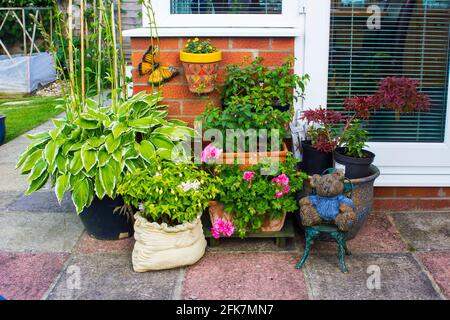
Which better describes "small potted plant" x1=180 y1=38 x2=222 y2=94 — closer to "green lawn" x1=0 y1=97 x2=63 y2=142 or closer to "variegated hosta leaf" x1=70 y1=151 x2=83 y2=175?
"variegated hosta leaf" x1=70 y1=151 x2=83 y2=175

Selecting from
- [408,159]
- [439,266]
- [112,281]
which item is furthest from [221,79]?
[439,266]

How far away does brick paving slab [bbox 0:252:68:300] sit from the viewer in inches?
121

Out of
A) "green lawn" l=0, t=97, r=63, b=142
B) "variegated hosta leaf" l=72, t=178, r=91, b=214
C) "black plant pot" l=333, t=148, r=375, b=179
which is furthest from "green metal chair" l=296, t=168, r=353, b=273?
"green lawn" l=0, t=97, r=63, b=142

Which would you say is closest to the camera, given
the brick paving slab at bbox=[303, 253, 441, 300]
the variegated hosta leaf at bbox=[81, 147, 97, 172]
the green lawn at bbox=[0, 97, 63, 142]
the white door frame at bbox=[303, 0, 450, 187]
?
the brick paving slab at bbox=[303, 253, 441, 300]

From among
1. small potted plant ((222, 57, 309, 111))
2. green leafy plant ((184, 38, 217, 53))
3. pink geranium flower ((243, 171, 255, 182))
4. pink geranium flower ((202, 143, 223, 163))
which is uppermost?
green leafy plant ((184, 38, 217, 53))

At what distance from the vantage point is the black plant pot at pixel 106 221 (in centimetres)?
354

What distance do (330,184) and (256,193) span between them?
43 cm

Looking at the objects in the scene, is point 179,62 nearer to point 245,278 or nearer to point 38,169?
point 38,169

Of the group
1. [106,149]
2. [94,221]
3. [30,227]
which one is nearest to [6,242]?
[30,227]

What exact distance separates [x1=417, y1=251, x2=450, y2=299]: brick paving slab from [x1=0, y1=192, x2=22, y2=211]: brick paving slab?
2.82m

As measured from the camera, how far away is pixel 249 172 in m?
3.37

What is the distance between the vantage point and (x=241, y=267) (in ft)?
10.8

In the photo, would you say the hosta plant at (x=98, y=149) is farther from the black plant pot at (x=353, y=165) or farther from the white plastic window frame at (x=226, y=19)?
the black plant pot at (x=353, y=165)
